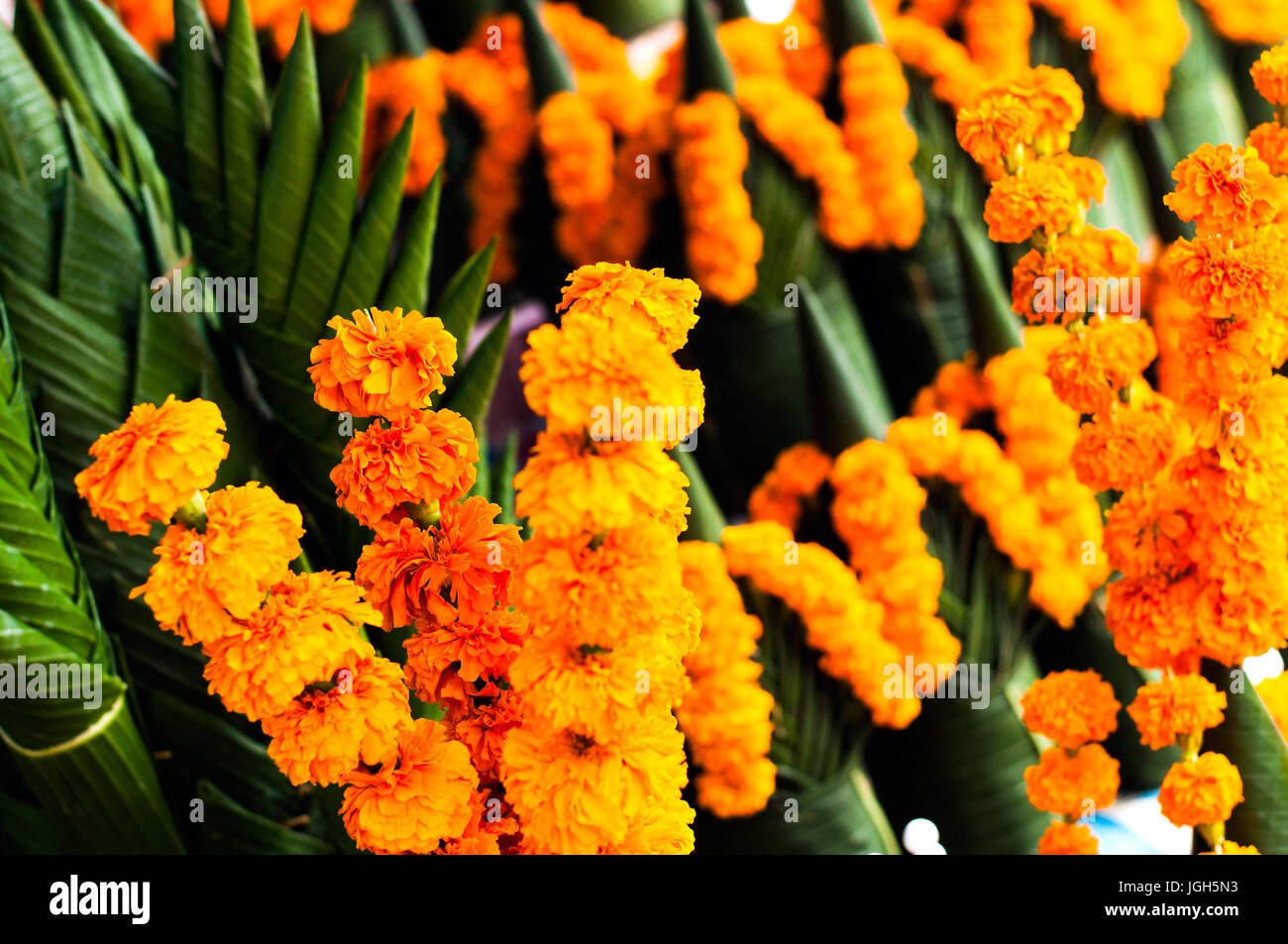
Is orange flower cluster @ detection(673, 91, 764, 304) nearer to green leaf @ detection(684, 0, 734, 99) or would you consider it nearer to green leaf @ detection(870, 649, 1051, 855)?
green leaf @ detection(684, 0, 734, 99)

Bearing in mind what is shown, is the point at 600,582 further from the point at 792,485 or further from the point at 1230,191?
the point at 792,485

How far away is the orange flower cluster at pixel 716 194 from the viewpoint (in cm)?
82

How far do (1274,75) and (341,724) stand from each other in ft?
1.27

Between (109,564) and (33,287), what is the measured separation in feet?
0.39

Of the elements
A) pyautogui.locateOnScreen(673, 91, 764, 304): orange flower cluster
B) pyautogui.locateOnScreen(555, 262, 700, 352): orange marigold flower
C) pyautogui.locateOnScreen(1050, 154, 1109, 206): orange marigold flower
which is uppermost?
pyautogui.locateOnScreen(673, 91, 764, 304): orange flower cluster

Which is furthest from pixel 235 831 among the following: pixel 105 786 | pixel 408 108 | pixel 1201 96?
pixel 1201 96

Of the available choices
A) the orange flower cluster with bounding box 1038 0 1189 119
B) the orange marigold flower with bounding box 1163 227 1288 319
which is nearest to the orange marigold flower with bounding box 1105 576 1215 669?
the orange marigold flower with bounding box 1163 227 1288 319

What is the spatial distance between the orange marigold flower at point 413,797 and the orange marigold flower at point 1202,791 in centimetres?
27

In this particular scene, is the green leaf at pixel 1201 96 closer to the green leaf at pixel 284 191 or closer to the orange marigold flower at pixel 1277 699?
the orange marigold flower at pixel 1277 699

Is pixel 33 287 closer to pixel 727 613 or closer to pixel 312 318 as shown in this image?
pixel 312 318

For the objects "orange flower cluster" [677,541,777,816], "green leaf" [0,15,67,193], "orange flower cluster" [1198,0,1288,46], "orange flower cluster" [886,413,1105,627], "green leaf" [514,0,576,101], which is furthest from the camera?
"orange flower cluster" [1198,0,1288,46]

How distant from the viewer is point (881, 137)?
859 millimetres

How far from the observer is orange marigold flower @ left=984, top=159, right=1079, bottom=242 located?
453 millimetres

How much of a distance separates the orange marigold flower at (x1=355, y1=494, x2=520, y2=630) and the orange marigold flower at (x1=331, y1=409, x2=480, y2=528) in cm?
1
